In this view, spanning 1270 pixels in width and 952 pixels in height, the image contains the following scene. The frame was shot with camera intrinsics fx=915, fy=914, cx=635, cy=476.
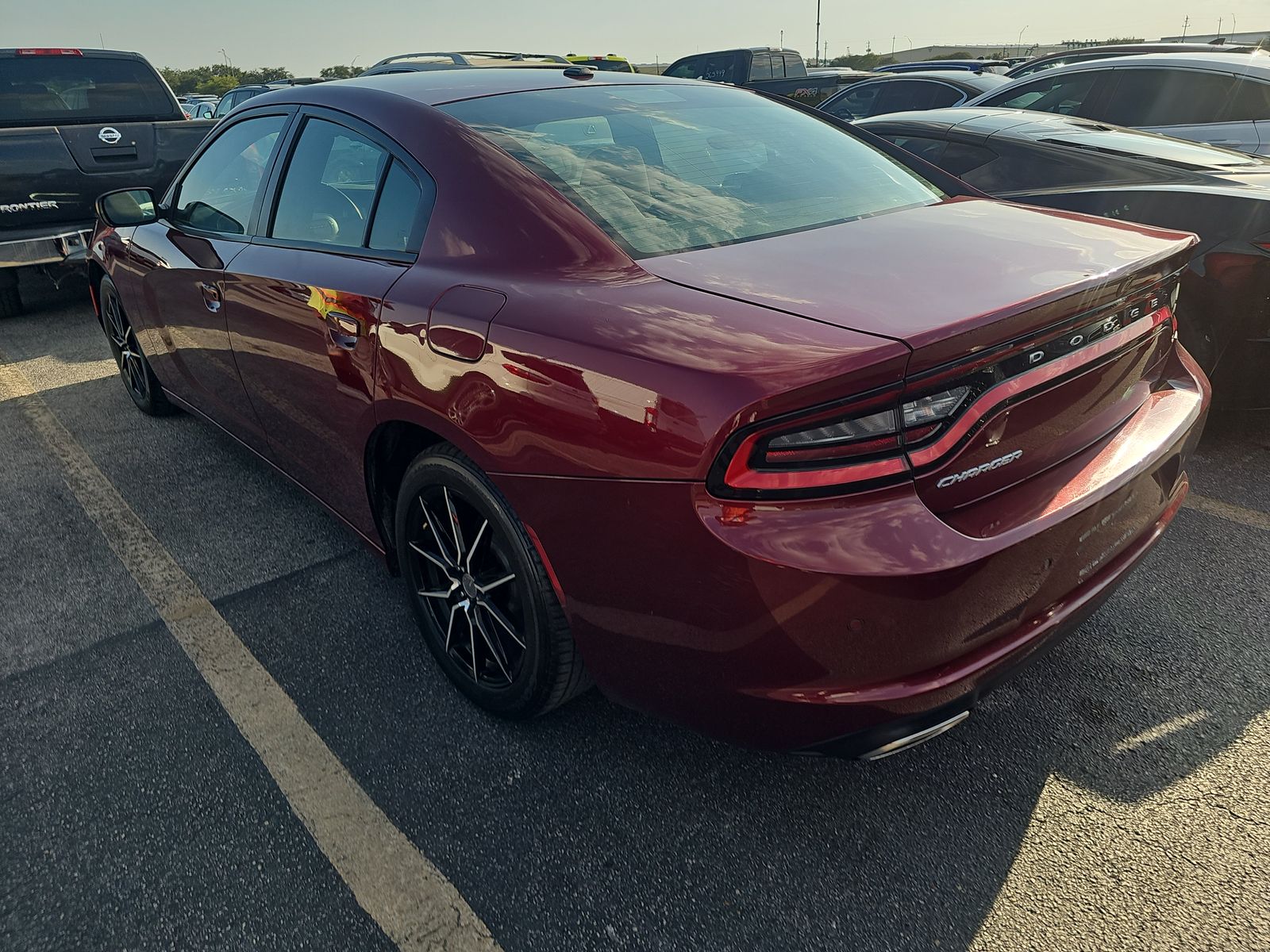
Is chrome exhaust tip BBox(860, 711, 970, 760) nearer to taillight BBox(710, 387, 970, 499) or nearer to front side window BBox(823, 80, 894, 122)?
taillight BBox(710, 387, 970, 499)

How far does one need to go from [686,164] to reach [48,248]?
5.78 meters

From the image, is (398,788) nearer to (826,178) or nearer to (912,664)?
(912,664)

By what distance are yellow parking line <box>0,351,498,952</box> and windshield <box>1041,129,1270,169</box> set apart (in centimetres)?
414

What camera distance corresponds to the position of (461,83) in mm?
2785

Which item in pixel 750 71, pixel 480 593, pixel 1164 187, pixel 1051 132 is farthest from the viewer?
pixel 750 71

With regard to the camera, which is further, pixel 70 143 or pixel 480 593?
pixel 70 143

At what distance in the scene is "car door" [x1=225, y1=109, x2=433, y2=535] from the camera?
2.42 meters

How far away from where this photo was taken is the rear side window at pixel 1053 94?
6277mm

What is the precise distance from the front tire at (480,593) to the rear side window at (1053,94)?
17.9ft

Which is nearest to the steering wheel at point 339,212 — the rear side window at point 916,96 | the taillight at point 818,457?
the taillight at point 818,457

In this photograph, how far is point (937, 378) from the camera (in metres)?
1.62

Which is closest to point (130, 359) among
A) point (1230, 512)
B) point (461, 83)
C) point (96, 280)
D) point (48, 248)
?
A: point (96, 280)

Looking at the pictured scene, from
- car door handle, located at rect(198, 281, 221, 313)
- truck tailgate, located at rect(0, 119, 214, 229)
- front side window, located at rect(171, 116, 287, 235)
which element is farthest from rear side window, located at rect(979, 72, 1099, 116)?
truck tailgate, located at rect(0, 119, 214, 229)

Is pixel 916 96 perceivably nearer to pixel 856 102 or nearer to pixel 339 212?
pixel 856 102
